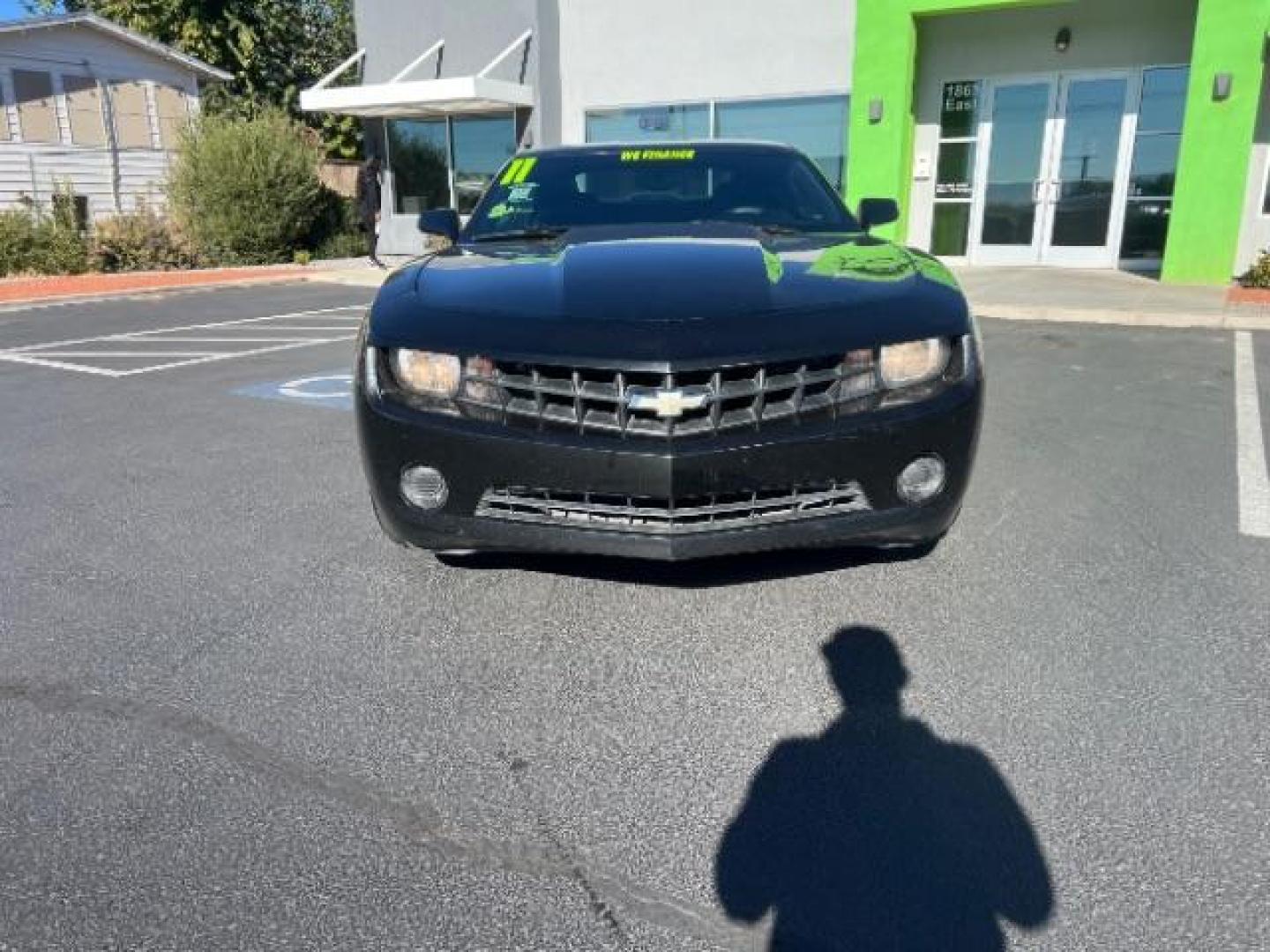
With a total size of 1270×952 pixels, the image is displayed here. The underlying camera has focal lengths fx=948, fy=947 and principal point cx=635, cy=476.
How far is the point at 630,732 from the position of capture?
2.47 metres

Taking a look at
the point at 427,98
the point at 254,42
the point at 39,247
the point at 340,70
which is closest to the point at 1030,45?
the point at 427,98

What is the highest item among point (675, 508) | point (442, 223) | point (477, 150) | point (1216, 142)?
point (477, 150)

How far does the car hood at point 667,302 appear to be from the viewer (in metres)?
2.67

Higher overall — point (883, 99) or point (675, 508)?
point (883, 99)

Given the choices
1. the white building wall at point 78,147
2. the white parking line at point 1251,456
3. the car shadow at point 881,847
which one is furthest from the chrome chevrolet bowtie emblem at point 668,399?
the white building wall at point 78,147

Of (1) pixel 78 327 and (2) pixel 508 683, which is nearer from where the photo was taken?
(2) pixel 508 683

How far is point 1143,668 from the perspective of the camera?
2723mm

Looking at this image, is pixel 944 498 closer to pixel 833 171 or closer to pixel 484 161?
pixel 833 171

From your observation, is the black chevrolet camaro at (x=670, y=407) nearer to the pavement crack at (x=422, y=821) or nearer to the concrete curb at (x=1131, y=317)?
the pavement crack at (x=422, y=821)

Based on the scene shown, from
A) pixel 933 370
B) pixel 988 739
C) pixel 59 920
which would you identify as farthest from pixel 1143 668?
pixel 59 920

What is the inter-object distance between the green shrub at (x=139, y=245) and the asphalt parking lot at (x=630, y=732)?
48.0 ft

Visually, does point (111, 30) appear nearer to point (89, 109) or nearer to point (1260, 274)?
point (89, 109)

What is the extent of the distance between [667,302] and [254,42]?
3109 centimetres

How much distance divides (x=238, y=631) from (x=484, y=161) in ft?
53.8
